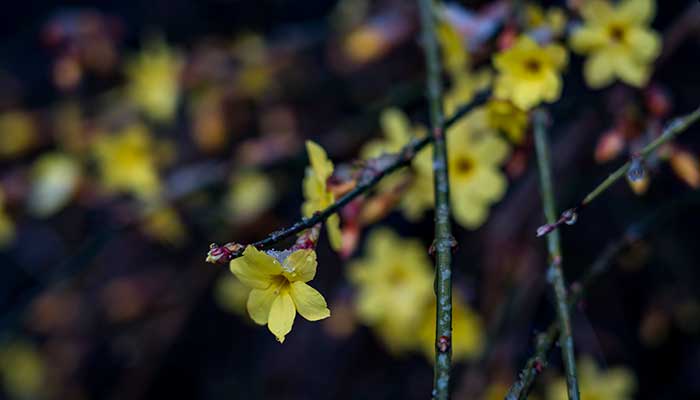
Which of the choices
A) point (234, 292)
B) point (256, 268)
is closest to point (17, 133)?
point (234, 292)

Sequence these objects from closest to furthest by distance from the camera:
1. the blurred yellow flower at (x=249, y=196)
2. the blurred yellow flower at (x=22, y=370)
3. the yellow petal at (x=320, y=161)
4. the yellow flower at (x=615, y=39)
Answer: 1. the yellow petal at (x=320, y=161)
2. the yellow flower at (x=615, y=39)
3. the blurred yellow flower at (x=249, y=196)
4. the blurred yellow flower at (x=22, y=370)

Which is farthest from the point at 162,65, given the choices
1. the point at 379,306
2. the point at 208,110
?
the point at 379,306

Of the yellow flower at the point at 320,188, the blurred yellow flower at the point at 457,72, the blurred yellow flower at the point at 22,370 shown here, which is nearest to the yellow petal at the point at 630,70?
the blurred yellow flower at the point at 457,72

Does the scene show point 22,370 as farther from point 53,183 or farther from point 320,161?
point 320,161

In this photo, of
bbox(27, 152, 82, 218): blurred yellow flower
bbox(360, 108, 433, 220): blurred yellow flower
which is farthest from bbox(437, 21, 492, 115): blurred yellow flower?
bbox(27, 152, 82, 218): blurred yellow flower

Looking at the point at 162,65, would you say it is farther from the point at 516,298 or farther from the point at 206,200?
the point at 516,298

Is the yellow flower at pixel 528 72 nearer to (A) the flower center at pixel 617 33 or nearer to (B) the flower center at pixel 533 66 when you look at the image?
(B) the flower center at pixel 533 66
